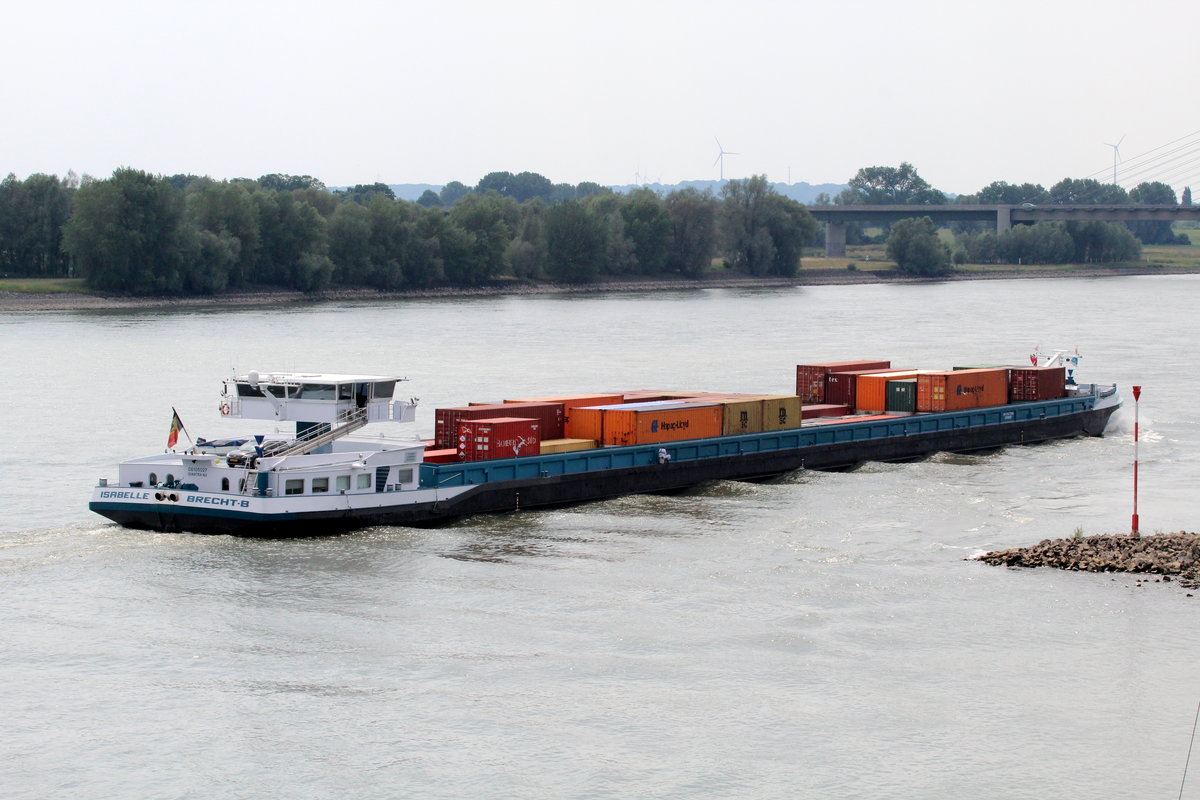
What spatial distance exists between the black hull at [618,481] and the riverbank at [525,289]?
71.0m

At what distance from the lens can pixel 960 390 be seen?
47969 mm

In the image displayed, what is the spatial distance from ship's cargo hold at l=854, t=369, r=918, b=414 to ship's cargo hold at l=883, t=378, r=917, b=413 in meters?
0.13

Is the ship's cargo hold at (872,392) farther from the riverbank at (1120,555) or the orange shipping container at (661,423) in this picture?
the riverbank at (1120,555)

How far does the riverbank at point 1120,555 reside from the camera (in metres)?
27.9

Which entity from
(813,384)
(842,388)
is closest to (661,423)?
(813,384)

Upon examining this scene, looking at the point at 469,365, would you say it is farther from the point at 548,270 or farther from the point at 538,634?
the point at 548,270

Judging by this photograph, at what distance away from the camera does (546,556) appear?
30.0 meters

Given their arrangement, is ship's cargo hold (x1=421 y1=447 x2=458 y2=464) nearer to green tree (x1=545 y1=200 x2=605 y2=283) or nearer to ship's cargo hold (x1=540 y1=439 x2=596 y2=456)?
ship's cargo hold (x1=540 y1=439 x2=596 y2=456)

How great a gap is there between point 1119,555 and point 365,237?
9551cm

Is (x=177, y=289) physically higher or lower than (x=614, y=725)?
higher

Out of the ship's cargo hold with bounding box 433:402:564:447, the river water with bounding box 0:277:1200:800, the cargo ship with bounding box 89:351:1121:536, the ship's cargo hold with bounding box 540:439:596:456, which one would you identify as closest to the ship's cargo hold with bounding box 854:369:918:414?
the cargo ship with bounding box 89:351:1121:536

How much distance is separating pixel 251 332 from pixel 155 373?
21702mm

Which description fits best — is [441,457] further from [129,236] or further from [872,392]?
[129,236]

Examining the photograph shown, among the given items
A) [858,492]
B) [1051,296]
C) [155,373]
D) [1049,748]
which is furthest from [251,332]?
[1051,296]
